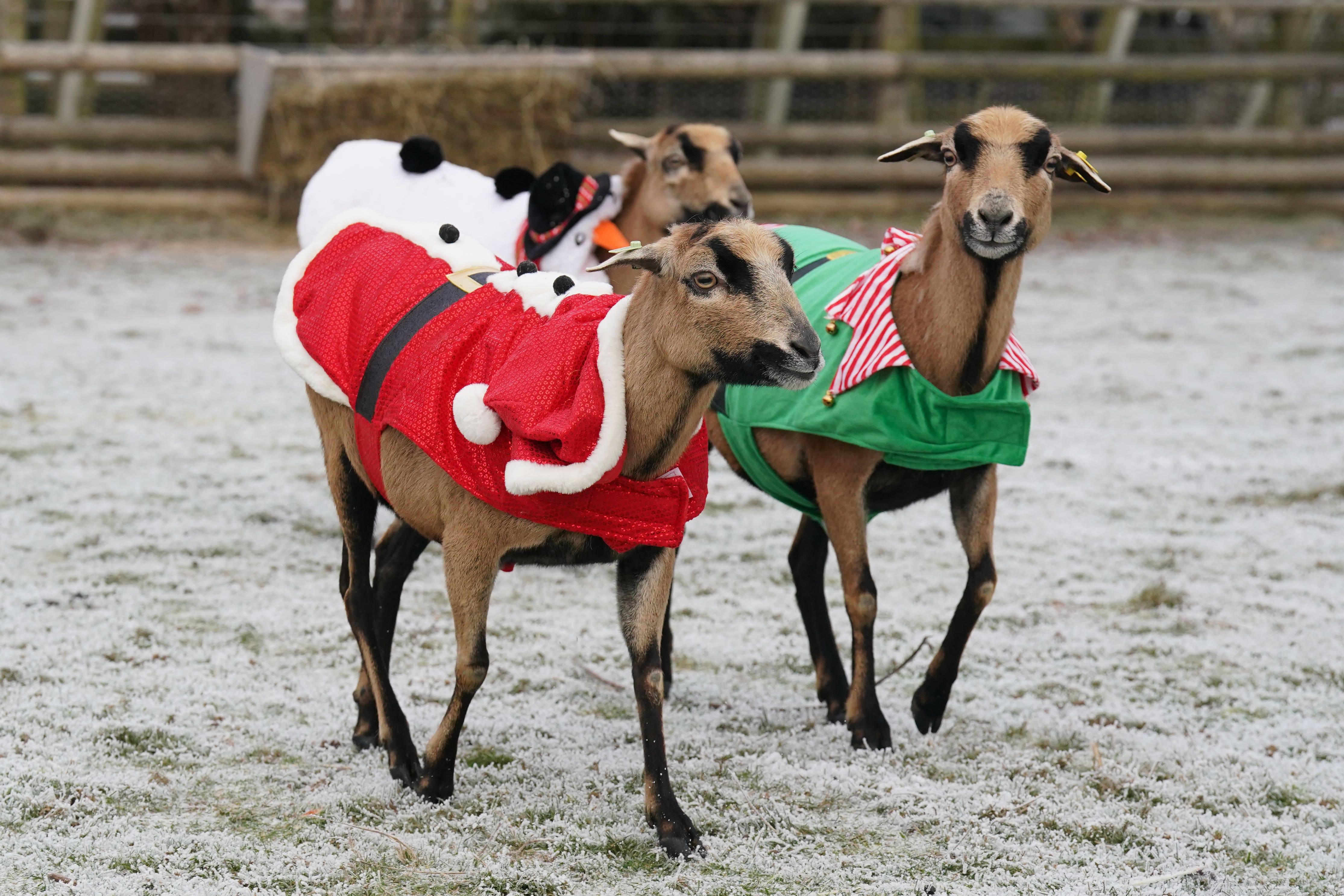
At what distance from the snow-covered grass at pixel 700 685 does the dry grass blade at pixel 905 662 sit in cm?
7

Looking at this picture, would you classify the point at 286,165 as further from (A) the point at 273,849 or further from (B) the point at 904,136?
(A) the point at 273,849

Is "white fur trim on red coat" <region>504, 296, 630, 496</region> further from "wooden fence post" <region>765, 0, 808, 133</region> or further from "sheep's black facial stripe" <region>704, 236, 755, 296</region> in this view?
"wooden fence post" <region>765, 0, 808, 133</region>

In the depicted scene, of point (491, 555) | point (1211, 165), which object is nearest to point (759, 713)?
point (491, 555)

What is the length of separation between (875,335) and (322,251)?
164cm

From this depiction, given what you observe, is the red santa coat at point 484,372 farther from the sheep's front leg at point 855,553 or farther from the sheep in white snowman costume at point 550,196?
the sheep in white snowman costume at point 550,196

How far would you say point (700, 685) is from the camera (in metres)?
4.79

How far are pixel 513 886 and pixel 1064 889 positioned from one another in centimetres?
131

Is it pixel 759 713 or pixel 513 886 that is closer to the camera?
pixel 513 886

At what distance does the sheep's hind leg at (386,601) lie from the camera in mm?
4219

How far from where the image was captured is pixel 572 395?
11.6ft

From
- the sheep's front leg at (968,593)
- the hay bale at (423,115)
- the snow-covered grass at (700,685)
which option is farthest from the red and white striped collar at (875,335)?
the hay bale at (423,115)

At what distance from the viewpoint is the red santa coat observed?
3439 millimetres

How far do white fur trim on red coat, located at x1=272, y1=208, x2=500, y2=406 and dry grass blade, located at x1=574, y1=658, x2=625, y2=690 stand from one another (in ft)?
4.22

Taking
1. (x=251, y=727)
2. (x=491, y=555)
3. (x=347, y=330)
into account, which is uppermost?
(x=347, y=330)
